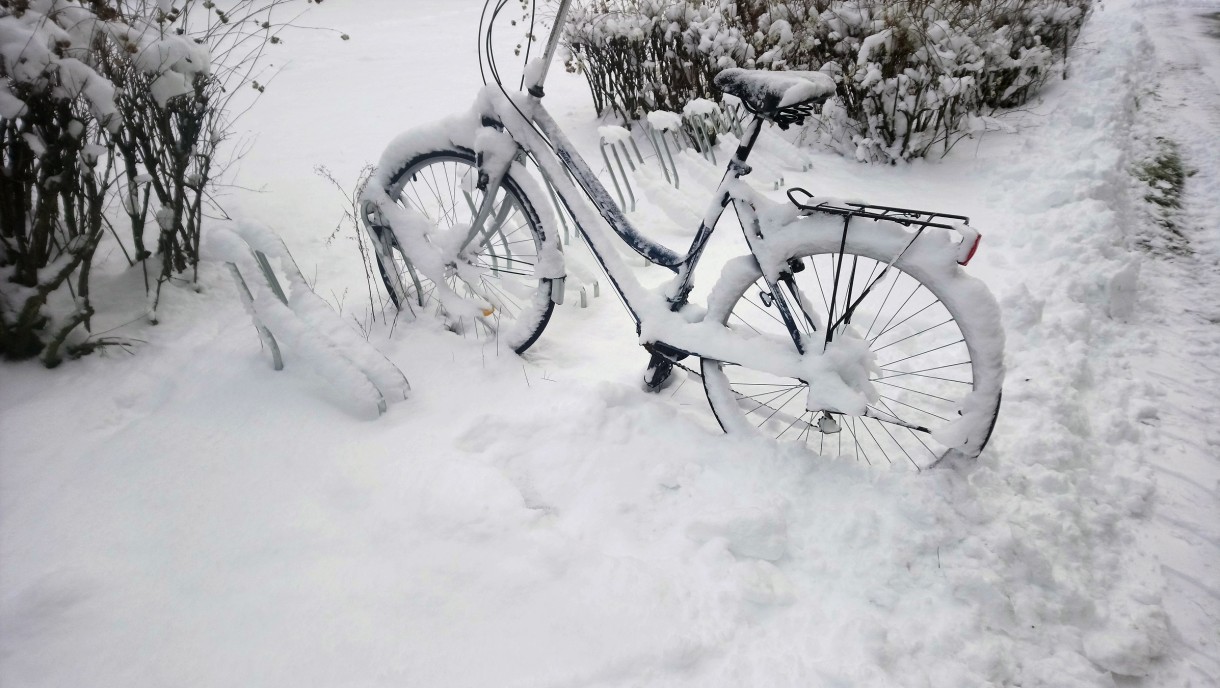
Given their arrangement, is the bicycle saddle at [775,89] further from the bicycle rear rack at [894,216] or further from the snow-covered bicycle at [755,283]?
the bicycle rear rack at [894,216]

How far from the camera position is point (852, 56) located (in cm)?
494

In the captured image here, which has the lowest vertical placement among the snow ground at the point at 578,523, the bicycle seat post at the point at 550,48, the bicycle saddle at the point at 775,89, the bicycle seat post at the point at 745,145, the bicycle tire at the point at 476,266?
the snow ground at the point at 578,523

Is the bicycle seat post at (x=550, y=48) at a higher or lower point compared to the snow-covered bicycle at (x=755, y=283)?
higher

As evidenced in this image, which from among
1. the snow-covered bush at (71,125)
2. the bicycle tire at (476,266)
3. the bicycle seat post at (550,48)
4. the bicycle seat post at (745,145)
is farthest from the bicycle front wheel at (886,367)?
the snow-covered bush at (71,125)

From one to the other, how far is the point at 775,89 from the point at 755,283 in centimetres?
77

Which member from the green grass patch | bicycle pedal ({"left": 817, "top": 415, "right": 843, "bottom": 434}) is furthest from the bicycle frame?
the green grass patch

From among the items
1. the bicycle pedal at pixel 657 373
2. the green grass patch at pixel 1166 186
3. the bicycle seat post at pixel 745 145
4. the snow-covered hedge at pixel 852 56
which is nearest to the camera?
the bicycle seat post at pixel 745 145

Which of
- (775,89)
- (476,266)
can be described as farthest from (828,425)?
(476,266)

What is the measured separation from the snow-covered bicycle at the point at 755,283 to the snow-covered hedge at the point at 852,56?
7.32 ft

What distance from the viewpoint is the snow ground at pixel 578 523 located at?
60.0 inches

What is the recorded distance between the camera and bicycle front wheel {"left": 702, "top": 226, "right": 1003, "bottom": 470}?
171 centimetres

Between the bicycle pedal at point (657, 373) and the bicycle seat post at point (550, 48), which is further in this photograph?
the bicycle pedal at point (657, 373)

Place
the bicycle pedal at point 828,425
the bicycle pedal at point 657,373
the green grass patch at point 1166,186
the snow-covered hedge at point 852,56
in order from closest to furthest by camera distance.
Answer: the bicycle pedal at point 828,425, the bicycle pedal at point 657,373, the green grass patch at point 1166,186, the snow-covered hedge at point 852,56

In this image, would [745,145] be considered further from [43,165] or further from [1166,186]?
[1166,186]
